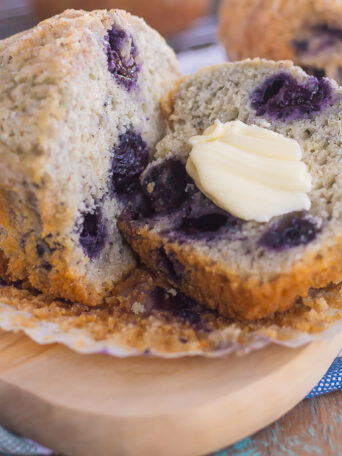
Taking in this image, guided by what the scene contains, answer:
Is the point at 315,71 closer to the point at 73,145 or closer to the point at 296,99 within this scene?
the point at 296,99

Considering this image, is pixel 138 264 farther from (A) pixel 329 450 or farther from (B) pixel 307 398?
(A) pixel 329 450

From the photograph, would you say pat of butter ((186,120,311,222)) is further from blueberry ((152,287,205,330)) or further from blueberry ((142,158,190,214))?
blueberry ((152,287,205,330))

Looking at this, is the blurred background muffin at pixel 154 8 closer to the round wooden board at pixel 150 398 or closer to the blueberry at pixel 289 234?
the blueberry at pixel 289 234

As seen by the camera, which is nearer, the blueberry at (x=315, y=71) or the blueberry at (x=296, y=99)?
the blueberry at (x=296, y=99)

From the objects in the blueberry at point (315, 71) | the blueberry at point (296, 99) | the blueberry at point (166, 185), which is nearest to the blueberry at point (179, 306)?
the blueberry at point (166, 185)

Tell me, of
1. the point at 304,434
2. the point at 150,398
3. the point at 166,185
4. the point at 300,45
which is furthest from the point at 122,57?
the point at 300,45

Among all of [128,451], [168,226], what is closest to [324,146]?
[168,226]
